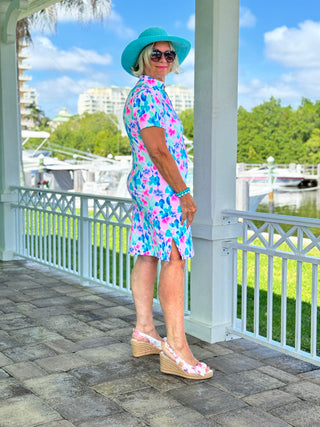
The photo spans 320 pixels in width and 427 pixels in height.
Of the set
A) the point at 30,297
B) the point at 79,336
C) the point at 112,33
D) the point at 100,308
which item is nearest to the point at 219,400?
the point at 79,336

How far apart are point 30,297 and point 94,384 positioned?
77.8 inches

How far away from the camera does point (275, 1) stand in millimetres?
71125

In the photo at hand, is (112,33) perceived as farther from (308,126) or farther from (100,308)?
(100,308)

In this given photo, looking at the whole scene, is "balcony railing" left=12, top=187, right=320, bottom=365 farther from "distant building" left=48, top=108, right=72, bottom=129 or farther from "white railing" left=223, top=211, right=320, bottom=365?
"distant building" left=48, top=108, right=72, bottom=129

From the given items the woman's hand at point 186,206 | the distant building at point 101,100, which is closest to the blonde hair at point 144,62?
the woman's hand at point 186,206

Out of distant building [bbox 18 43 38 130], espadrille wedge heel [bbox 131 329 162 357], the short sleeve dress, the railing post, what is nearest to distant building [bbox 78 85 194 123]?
distant building [bbox 18 43 38 130]

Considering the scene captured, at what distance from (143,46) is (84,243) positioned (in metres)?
2.61

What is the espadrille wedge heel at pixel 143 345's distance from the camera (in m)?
3.21

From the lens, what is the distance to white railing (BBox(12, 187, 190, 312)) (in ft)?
15.4

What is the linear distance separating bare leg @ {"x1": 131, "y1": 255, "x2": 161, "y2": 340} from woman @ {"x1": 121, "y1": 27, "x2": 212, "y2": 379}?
0.14 m

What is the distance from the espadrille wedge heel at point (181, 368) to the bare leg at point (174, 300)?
2 centimetres

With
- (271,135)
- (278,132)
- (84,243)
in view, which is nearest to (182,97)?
(271,135)

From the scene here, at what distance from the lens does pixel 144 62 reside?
9.52 ft

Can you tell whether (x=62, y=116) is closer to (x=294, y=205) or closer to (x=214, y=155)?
(x=294, y=205)
